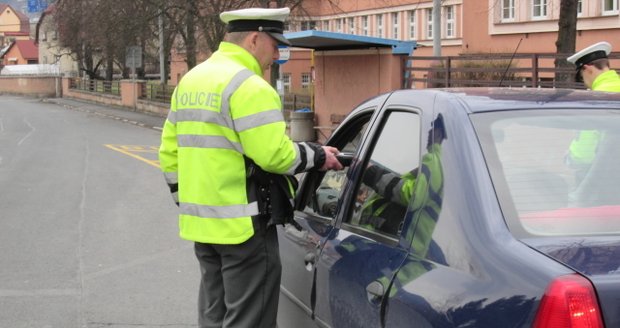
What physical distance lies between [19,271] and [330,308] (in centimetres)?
478

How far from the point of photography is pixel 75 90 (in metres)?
60.6

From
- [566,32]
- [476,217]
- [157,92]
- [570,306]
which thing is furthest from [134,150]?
[157,92]

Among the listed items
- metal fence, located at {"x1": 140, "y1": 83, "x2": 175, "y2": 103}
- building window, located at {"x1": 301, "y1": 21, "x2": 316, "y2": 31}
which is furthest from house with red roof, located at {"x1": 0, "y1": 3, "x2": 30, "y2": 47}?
building window, located at {"x1": 301, "y1": 21, "x2": 316, "y2": 31}

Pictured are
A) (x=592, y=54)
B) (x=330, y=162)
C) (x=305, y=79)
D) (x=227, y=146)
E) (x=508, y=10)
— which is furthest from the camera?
(x=305, y=79)

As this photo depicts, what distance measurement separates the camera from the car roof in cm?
277

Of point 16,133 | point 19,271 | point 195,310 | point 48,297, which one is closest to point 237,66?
point 195,310

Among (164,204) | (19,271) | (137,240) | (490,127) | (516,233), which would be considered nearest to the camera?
(516,233)

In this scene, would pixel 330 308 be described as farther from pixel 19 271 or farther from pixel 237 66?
pixel 19 271

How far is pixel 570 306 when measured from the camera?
77.3 inches

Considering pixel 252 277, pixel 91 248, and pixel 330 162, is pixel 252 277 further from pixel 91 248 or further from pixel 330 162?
pixel 91 248

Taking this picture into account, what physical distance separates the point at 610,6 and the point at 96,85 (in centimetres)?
3970

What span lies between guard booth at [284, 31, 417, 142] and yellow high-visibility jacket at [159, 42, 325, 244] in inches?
519

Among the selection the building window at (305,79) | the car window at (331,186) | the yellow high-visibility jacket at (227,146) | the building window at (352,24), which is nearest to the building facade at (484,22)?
the building window at (352,24)

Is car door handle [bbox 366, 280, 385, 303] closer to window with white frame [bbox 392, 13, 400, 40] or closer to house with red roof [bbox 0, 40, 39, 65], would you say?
window with white frame [bbox 392, 13, 400, 40]
